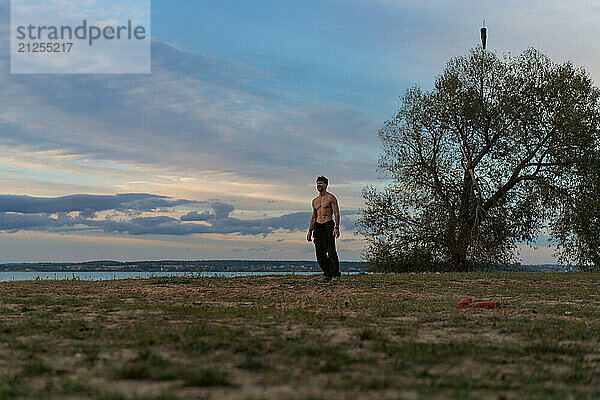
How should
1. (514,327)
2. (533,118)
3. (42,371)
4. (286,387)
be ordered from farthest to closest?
(533,118), (514,327), (42,371), (286,387)

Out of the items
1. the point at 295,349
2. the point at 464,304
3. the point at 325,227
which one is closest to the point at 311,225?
the point at 325,227

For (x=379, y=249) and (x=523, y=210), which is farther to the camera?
(x=379, y=249)

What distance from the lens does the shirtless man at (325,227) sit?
54.3 ft

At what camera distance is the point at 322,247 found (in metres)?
16.8

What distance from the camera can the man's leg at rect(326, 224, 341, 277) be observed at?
1664cm

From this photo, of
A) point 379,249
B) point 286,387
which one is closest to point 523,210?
point 379,249

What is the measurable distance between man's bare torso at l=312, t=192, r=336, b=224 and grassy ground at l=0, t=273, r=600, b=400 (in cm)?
529

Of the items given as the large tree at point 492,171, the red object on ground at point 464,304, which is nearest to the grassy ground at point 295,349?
the red object on ground at point 464,304

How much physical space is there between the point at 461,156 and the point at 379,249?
6.30 meters

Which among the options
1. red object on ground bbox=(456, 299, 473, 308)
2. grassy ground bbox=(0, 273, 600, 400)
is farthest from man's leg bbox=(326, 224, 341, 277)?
red object on ground bbox=(456, 299, 473, 308)

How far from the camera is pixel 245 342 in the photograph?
245 inches

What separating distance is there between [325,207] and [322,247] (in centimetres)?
122

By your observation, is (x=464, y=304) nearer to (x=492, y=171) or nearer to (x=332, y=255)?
(x=332, y=255)

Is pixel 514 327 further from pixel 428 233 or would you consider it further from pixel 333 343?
pixel 428 233
